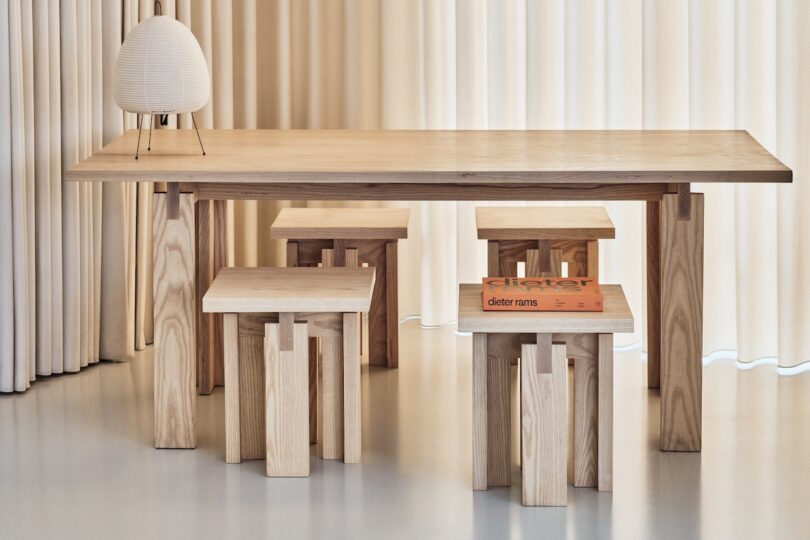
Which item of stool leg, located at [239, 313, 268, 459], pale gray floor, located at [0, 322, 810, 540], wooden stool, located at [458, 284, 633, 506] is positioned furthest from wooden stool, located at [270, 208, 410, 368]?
wooden stool, located at [458, 284, 633, 506]

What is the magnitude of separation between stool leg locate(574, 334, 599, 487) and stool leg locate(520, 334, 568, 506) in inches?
2.5

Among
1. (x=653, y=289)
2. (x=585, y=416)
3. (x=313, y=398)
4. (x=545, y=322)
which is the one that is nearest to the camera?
(x=545, y=322)

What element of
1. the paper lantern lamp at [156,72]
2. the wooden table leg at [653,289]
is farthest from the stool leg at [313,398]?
the wooden table leg at [653,289]

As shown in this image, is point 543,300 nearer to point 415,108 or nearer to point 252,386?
point 252,386

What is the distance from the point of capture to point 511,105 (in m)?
4.07

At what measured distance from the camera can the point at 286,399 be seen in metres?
2.83

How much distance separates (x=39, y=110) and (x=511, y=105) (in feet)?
4.79

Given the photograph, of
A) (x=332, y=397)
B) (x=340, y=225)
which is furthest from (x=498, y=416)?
(x=340, y=225)

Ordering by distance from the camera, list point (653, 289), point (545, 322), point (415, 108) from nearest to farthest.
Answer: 1. point (545, 322)
2. point (653, 289)
3. point (415, 108)

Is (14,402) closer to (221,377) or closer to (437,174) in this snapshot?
(221,377)

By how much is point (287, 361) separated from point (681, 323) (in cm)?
90

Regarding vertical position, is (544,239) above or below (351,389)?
above

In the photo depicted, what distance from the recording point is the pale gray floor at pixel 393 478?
2.59 meters

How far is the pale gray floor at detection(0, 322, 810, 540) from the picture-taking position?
2.59 meters
